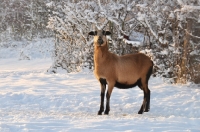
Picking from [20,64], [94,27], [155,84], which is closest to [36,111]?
[155,84]

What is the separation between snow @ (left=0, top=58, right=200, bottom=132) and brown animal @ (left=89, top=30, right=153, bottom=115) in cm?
62

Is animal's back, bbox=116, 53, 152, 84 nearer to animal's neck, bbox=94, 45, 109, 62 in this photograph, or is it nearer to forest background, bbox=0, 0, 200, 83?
animal's neck, bbox=94, 45, 109, 62

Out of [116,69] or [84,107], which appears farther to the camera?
[84,107]

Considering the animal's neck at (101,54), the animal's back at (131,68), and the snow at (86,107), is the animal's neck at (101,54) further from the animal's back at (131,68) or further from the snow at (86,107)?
the snow at (86,107)

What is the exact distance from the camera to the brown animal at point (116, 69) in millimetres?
8422

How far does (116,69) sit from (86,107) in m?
1.48

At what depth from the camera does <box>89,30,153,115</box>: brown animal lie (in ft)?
27.6

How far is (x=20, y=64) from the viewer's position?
79.6 ft

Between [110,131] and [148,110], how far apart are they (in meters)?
3.42

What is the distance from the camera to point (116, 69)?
8.50 m

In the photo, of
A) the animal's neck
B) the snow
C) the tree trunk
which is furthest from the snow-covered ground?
the animal's neck

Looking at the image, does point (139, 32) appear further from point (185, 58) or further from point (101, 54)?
point (101, 54)

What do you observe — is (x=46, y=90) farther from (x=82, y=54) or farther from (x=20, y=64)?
(x=20, y=64)

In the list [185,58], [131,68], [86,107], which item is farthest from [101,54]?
[185,58]
